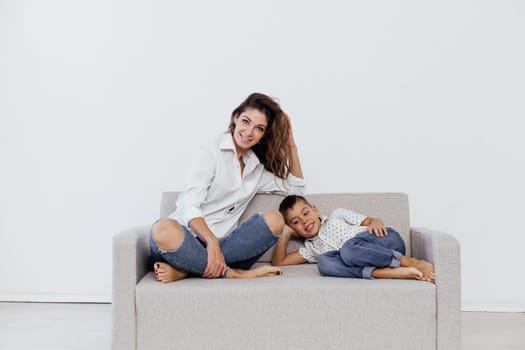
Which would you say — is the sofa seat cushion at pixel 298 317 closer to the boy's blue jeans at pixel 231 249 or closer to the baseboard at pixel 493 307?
the boy's blue jeans at pixel 231 249

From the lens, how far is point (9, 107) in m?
3.30

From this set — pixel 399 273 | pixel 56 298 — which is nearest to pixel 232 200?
pixel 399 273

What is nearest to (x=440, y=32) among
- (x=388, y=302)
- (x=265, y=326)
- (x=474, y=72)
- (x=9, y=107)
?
(x=474, y=72)

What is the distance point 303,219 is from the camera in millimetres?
2355

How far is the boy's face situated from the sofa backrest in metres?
0.13

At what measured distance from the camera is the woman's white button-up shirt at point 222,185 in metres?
2.27

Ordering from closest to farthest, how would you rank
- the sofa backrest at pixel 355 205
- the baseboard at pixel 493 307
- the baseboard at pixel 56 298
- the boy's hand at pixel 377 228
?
1. the boy's hand at pixel 377 228
2. the sofa backrest at pixel 355 205
3. the baseboard at pixel 493 307
4. the baseboard at pixel 56 298

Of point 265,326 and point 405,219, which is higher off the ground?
point 405,219

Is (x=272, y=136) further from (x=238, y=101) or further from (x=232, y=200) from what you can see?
(x=238, y=101)

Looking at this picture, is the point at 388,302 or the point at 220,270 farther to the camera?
the point at 220,270

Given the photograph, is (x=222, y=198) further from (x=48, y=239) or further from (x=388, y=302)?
(x=48, y=239)

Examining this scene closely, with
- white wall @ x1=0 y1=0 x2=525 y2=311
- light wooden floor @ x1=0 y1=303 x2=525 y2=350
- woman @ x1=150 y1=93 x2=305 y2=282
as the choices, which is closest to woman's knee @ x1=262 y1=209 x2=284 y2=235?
woman @ x1=150 y1=93 x2=305 y2=282

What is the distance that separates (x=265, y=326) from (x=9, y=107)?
2.18 metres

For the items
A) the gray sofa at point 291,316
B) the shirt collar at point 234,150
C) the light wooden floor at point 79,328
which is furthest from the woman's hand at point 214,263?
the light wooden floor at point 79,328
